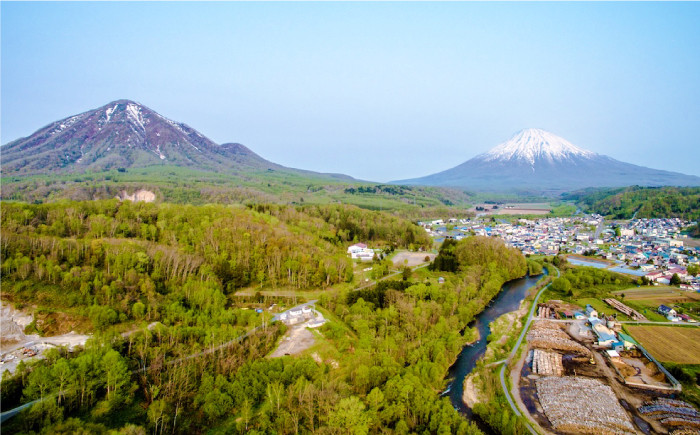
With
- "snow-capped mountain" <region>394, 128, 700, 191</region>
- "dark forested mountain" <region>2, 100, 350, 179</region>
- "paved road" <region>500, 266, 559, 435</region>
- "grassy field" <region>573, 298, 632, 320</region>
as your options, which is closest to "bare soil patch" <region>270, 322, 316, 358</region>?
"paved road" <region>500, 266, 559, 435</region>

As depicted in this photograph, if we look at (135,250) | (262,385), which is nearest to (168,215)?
(135,250)

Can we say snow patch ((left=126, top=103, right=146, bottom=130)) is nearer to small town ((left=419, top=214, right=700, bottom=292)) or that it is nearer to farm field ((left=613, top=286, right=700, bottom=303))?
small town ((left=419, top=214, right=700, bottom=292))

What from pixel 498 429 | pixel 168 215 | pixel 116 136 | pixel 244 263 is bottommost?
pixel 498 429

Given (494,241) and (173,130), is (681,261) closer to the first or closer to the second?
(494,241)

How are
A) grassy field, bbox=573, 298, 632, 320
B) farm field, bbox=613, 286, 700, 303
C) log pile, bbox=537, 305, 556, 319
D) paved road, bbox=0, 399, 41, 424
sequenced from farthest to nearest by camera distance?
1. farm field, bbox=613, 286, 700, 303
2. log pile, bbox=537, 305, 556, 319
3. grassy field, bbox=573, 298, 632, 320
4. paved road, bbox=0, 399, 41, 424

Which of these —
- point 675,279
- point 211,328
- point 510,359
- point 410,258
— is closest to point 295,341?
point 211,328

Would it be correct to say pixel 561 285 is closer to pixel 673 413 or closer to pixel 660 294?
pixel 660 294
